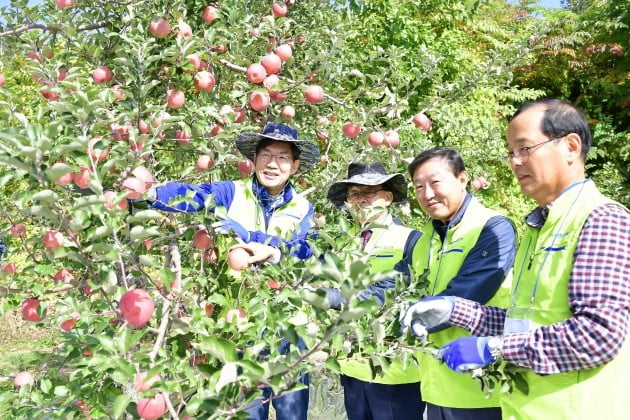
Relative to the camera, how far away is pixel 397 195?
253 centimetres

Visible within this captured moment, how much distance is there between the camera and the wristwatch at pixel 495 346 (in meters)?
1.32

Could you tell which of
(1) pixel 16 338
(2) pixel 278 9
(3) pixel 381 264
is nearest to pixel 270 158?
(3) pixel 381 264

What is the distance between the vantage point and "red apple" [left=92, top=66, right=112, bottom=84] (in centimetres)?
220

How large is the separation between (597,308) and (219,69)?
2076 millimetres

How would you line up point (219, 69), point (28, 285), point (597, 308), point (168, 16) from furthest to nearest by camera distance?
1. point (219, 69)
2. point (168, 16)
3. point (28, 285)
4. point (597, 308)

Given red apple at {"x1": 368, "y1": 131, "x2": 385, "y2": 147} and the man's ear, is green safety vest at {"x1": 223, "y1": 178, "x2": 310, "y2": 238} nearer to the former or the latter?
red apple at {"x1": 368, "y1": 131, "x2": 385, "y2": 147}

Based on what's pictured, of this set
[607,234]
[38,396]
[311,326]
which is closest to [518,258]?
[607,234]

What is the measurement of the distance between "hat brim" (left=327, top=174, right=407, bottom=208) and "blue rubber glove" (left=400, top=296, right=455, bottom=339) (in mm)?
831

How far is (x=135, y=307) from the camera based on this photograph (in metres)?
1.45

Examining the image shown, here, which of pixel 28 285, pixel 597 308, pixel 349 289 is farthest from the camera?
pixel 28 285

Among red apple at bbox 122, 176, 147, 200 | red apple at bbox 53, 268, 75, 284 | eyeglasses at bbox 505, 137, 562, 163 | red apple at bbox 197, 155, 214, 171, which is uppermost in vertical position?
eyeglasses at bbox 505, 137, 562, 163

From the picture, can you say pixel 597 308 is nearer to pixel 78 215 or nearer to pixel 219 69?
pixel 78 215

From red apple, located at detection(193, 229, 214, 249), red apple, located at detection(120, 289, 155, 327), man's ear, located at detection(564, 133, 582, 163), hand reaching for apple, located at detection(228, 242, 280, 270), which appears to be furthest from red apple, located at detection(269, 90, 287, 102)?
man's ear, located at detection(564, 133, 582, 163)

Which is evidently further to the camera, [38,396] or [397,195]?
[397,195]
